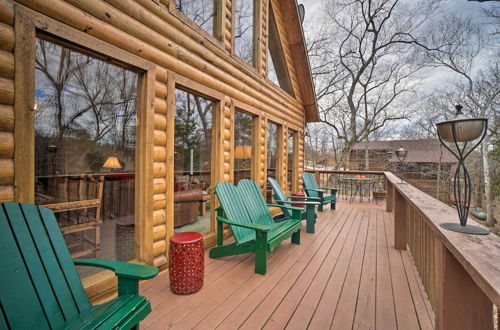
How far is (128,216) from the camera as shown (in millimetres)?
3135

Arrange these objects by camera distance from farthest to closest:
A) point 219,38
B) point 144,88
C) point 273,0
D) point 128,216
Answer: point 273,0 → point 219,38 → point 128,216 → point 144,88

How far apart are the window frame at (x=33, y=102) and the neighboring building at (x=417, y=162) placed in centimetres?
1630

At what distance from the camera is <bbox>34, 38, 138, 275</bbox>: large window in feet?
9.16

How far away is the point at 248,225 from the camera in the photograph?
7.77ft

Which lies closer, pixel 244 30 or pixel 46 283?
pixel 46 283

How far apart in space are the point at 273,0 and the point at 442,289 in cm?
566

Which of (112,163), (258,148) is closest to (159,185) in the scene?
(258,148)

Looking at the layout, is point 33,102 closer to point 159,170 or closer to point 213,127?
point 159,170

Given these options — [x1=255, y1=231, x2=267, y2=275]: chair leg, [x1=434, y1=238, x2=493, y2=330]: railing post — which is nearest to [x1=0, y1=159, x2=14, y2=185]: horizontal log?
[x1=255, y1=231, x2=267, y2=275]: chair leg

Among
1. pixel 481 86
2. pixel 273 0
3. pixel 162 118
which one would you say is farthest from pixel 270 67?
pixel 481 86

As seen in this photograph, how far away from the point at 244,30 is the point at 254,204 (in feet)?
10.0

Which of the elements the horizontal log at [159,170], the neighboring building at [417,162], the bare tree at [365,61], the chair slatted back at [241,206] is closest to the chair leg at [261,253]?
the chair slatted back at [241,206]

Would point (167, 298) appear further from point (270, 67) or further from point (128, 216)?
point (270, 67)

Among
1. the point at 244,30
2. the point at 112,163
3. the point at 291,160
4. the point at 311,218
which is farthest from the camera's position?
the point at 291,160
